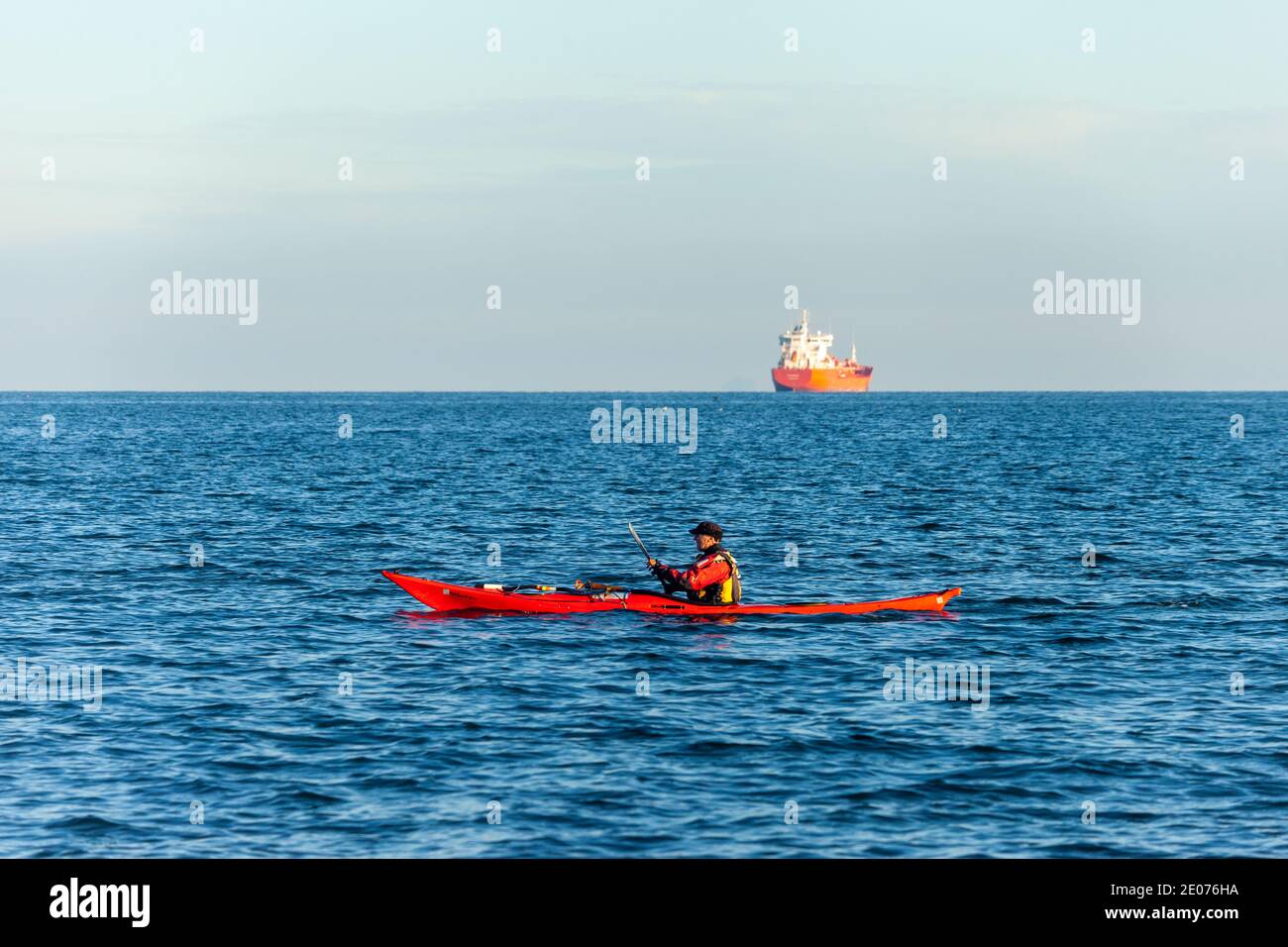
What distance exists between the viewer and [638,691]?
17.8 meters

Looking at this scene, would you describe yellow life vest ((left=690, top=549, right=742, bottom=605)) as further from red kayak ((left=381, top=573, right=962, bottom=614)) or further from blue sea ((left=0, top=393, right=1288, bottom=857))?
blue sea ((left=0, top=393, right=1288, bottom=857))

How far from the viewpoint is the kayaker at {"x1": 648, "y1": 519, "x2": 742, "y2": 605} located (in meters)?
22.3

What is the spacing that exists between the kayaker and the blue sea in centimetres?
52

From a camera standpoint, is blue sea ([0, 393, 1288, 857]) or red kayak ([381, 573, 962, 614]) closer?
blue sea ([0, 393, 1288, 857])

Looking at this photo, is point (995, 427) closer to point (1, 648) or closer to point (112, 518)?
point (112, 518)

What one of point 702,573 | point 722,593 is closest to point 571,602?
point 702,573

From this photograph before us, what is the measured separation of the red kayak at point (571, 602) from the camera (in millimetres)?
23094

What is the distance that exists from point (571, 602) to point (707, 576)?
8.24ft

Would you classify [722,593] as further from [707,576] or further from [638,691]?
[638,691]

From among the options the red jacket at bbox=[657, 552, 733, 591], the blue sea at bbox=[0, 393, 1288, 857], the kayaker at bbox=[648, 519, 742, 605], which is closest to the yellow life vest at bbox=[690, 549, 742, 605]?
the kayaker at bbox=[648, 519, 742, 605]

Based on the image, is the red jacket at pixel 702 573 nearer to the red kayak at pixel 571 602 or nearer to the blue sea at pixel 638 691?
the red kayak at pixel 571 602
